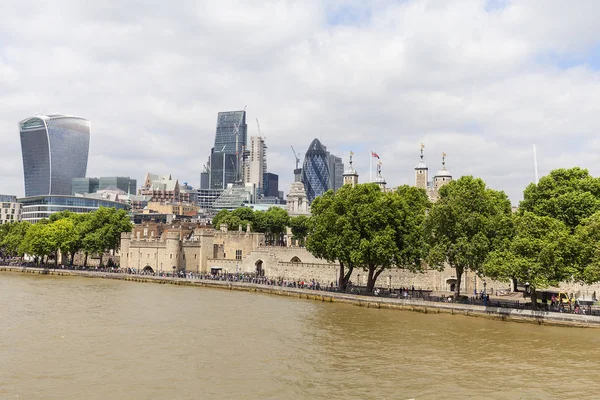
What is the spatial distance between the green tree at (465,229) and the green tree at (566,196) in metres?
4.09

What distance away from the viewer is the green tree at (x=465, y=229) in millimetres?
50125

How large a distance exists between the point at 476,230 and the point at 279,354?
26.5 metres

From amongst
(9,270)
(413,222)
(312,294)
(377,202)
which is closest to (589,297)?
(413,222)

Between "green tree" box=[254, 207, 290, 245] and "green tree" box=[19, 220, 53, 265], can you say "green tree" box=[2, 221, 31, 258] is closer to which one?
"green tree" box=[19, 220, 53, 265]

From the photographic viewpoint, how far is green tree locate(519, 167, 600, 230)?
5081cm

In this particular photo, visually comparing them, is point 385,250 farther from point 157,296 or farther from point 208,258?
point 208,258

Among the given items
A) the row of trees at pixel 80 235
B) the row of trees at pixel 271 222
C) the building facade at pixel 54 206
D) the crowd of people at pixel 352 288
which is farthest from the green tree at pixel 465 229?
the building facade at pixel 54 206

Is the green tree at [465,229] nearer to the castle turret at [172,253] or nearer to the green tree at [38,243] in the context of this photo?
the castle turret at [172,253]

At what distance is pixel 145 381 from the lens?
26281mm

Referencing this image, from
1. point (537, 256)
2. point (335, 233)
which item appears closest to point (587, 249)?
point (537, 256)

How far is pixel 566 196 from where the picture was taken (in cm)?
5166

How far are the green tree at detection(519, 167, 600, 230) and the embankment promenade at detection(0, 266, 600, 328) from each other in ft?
34.7

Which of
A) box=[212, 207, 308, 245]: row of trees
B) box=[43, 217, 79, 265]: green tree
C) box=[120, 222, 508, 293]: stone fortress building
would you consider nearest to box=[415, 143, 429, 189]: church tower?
box=[212, 207, 308, 245]: row of trees

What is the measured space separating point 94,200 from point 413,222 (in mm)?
162032
